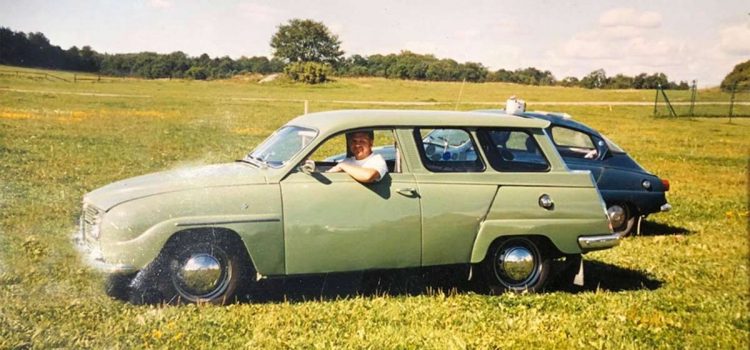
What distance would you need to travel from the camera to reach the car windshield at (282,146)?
5.54m

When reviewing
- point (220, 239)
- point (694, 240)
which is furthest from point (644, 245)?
point (220, 239)

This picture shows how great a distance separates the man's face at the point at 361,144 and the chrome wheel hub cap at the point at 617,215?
15.1 ft

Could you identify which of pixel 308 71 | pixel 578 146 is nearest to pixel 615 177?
pixel 578 146

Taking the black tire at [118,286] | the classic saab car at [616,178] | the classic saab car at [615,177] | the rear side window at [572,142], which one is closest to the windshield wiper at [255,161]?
the black tire at [118,286]

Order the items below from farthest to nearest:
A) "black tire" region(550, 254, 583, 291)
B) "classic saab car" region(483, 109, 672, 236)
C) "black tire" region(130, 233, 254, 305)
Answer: "classic saab car" region(483, 109, 672, 236)
"black tire" region(550, 254, 583, 291)
"black tire" region(130, 233, 254, 305)

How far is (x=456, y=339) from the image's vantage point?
474 centimetres

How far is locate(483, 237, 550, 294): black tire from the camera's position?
586 cm

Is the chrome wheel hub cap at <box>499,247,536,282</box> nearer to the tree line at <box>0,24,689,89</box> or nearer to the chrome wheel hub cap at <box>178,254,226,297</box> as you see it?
the chrome wheel hub cap at <box>178,254,226,297</box>

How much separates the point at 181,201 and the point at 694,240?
6.97 metres

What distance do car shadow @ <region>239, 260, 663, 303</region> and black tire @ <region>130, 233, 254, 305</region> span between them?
0.98ft

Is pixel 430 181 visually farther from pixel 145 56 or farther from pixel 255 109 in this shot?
pixel 255 109

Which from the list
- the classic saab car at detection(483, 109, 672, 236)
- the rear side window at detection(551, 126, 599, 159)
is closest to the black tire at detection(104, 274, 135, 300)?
the classic saab car at detection(483, 109, 672, 236)

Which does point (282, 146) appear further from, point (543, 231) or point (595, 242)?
point (595, 242)

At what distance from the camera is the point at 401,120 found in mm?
5664
